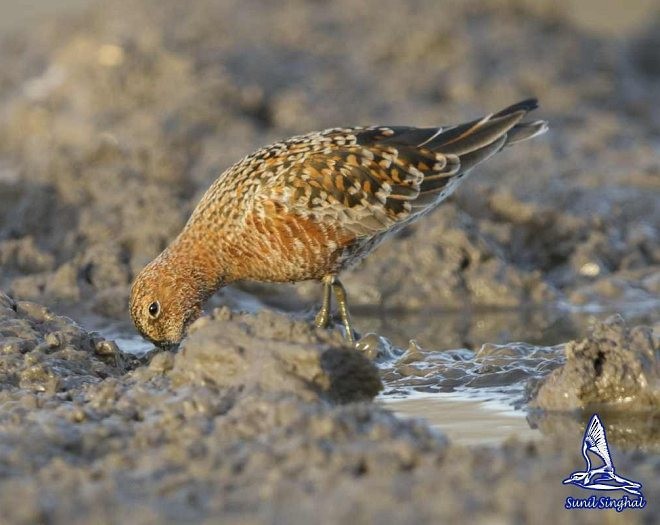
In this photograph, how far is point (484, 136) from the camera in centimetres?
802

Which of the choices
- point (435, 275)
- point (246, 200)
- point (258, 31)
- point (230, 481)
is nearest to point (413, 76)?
point (258, 31)

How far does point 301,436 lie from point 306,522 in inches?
31.6

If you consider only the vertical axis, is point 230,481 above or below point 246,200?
below

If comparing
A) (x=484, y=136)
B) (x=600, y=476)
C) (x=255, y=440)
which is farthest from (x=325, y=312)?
(x=600, y=476)

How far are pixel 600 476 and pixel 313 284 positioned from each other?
533 cm

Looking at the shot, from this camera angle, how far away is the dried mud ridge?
4051mm

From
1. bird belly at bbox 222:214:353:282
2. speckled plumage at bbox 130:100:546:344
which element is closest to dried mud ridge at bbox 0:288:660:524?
speckled plumage at bbox 130:100:546:344

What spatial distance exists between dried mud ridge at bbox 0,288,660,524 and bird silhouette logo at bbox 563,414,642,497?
0.06 m

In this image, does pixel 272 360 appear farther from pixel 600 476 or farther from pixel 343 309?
pixel 343 309

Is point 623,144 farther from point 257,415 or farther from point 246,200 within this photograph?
point 257,415

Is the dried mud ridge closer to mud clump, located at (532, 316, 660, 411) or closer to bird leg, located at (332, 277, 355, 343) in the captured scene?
mud clump, located at (532, 316, 660, 411)

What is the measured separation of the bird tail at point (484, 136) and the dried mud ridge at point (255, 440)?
2.05 meters

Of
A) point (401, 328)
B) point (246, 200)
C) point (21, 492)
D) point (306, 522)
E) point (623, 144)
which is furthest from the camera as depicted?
point (623, 144)

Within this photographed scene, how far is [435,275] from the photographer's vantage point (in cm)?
946
